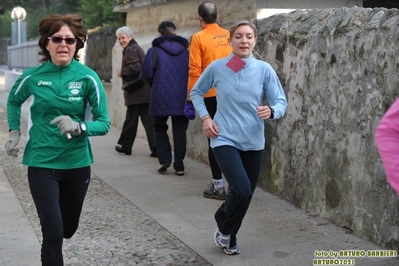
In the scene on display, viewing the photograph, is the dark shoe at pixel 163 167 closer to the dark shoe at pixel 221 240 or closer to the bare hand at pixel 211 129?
the dark shoe at pixel 221 240

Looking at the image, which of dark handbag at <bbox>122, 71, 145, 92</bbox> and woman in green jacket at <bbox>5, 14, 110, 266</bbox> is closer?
woman in green jacket at <bbox>5, 14, 110, 266</bbox>

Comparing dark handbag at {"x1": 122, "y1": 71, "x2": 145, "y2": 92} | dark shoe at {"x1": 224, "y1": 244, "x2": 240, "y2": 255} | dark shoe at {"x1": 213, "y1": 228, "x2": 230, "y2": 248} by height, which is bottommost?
dark shoe at {"x1": 224, "y1": 244, "x2": 240, "y2": 255}

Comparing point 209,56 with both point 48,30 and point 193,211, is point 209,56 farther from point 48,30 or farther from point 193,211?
point 48,30

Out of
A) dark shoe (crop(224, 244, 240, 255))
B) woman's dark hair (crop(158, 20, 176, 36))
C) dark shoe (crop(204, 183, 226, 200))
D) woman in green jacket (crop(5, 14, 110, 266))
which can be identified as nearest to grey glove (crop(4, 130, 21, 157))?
woman in green jacket (crop(5, 14, 110, 266))

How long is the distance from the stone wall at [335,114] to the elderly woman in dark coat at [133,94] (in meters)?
2.77

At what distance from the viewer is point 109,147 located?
38.0 ft

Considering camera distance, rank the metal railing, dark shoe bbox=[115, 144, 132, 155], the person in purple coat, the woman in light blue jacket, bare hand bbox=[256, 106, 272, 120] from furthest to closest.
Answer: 1. the metal railing
2. dark shoe bbox=[115, 144, 132, 155]
3. the person in purple coat
4. the woman in light blue jacket
5. bare hand bbox=[256, 106, 272, 120]

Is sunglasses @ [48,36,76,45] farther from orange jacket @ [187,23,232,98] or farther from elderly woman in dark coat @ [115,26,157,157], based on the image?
elderly woman in dark coat @ [115,26,157,157]

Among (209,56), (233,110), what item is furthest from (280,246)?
(209,56)

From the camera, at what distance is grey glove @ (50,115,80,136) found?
13.6 feet

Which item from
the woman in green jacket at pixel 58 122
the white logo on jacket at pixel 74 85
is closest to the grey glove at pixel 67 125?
the woman in green jacket at pixel 58 122

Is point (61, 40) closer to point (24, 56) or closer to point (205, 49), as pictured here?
point (205, 49)

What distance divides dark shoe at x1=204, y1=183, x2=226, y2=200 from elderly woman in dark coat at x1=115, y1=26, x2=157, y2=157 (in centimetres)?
282

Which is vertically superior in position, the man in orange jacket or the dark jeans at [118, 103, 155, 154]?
the man in orange jacket
